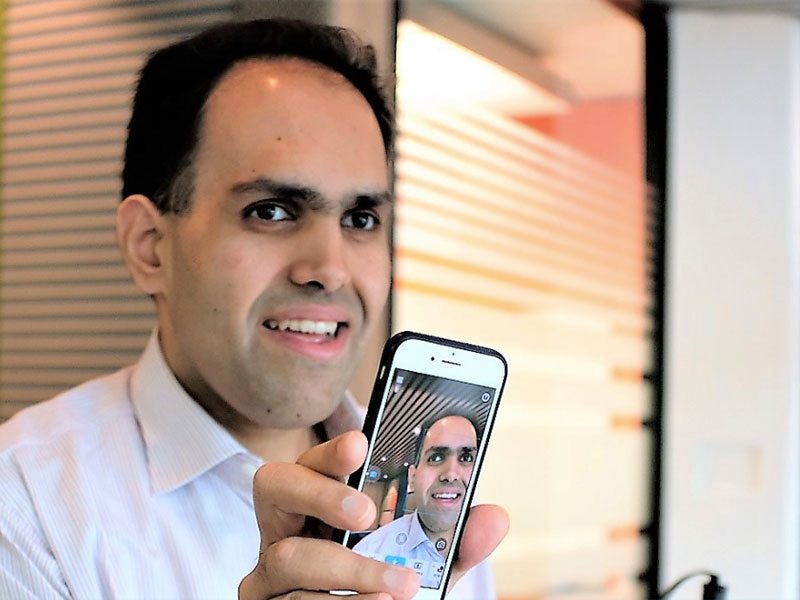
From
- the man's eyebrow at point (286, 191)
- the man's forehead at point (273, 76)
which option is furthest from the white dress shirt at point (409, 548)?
the man's forehead at point (273, 76)

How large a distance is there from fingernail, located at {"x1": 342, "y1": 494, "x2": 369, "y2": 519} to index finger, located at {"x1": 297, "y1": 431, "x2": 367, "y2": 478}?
2cm

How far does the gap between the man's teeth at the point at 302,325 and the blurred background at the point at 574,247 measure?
85 centimetres

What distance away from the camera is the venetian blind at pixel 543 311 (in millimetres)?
2025

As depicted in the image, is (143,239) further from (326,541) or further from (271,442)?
(326,541)

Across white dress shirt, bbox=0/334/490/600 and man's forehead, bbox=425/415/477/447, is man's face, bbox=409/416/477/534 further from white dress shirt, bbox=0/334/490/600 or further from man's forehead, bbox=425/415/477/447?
white dress shirt, bbox=0/334/490/600

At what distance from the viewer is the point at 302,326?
3.45 feet

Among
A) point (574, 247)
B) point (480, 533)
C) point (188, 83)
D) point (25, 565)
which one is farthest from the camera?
point (574, 247)

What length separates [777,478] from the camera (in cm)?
245

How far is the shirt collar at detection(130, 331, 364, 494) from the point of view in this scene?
1.01 metres

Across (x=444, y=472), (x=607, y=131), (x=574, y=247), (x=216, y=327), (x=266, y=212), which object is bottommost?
(x=444, y=472)

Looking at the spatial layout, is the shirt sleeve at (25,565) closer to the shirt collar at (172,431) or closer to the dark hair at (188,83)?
the shirt collar at (172,431)

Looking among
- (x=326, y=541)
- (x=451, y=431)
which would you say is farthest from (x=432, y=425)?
(x=326, y=541)

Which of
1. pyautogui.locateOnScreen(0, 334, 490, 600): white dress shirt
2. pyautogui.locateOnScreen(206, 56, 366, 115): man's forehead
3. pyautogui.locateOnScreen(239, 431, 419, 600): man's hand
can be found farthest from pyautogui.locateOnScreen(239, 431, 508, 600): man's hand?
pyautogui.locateOnScreen(206, 56, 366, 115): man's forehead

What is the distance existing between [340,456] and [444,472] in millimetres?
116
